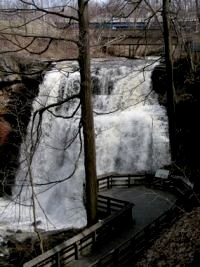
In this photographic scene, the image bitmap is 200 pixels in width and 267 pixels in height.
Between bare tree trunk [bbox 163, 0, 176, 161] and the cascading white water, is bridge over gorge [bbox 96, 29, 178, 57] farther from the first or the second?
bare tree trunk [bbox 163, 0, 176, 161]

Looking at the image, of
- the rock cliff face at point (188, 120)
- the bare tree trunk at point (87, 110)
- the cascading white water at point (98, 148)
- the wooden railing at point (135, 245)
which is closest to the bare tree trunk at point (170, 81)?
the rock cliff face at point (188, 120)

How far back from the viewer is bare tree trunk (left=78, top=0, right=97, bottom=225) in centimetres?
1045

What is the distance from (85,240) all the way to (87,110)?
11.5 ft

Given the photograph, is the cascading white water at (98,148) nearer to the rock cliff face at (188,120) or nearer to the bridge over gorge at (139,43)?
the rock cliff face at (188,120)

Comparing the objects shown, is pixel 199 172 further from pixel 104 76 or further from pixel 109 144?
pixel 104 76

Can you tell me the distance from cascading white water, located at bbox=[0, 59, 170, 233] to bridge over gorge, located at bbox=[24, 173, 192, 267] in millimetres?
2747

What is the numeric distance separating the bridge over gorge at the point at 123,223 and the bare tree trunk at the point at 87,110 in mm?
802

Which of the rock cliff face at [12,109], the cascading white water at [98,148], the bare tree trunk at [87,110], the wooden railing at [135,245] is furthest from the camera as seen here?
the rock cliff face at [12,109]

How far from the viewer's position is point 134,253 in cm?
1152

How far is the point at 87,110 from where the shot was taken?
11.2 m

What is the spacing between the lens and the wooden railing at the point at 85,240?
10.5 metres

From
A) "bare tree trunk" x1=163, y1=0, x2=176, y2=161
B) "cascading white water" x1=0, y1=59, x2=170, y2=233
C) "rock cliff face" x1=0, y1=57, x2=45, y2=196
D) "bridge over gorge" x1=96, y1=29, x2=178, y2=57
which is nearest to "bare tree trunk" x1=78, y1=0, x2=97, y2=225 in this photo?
"cascading white water" x1=0, y1=59, x2=170, y2=233

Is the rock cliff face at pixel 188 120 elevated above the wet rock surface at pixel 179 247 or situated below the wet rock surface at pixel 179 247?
above

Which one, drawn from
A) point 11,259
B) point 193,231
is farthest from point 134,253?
point 11,259
